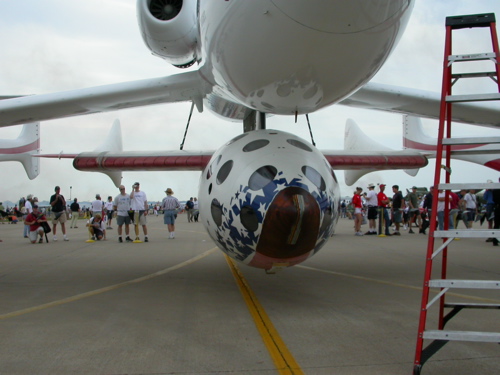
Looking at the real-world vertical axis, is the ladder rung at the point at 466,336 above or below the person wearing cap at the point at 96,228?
above

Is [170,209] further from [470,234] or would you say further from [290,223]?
[470,234]

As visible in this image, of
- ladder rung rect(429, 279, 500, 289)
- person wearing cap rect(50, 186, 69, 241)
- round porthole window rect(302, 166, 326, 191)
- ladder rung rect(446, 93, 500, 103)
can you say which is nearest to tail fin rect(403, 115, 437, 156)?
round porthole window rect(302, 166, 326, 191)

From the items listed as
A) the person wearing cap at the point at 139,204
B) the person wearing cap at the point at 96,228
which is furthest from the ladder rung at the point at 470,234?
the person wearing cap at the point at 96,228

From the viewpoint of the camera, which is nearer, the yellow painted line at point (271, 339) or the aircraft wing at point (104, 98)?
the yellow painted line at point (271, 339)

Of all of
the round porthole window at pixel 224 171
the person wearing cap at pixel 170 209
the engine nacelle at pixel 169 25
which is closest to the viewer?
the round porthole window at pixel 224 171

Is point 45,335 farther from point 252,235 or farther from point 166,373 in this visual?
point 252,235

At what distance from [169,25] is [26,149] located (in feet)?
18.2

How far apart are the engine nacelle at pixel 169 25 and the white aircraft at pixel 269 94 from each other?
1 cm

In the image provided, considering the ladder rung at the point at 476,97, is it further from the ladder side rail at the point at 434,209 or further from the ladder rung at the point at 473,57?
the ladder rung at the point at 473,57

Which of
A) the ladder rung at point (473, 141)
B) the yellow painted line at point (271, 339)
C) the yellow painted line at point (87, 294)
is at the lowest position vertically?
the yellow painted line at point (87, 294)

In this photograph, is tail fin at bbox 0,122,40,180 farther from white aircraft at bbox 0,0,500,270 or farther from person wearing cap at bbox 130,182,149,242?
white aircraft at bbox 0,0,500,270

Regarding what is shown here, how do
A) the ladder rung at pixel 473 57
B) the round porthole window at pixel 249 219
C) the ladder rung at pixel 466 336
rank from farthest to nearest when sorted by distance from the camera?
the round porthole window at pixel 249 219 → the ladder rung at pixel 473 57 → the ladder rung at pixel 466 336

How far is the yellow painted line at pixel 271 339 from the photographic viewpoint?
2.60m

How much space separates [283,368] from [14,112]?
15.2 ft
